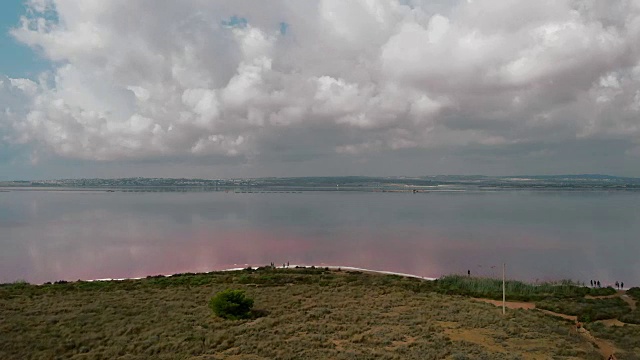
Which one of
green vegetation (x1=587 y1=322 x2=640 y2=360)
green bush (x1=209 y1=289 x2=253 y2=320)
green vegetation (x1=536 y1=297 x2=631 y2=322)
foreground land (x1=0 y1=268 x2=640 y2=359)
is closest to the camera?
foreground land (x1=0 y1=268 x2=640 y2=359)

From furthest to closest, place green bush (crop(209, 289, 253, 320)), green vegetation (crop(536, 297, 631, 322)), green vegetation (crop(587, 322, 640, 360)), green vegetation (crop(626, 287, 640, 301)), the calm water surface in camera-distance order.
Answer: the calm water surface, green vegetation (crop(626, 287, 640, 301)), green vegetation (crop(536, 297, 631, 322)), green bush (crop(209, 289, 253, 320)), green vegetation (crop(587, 322, 640, 360))

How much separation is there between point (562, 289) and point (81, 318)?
113ft

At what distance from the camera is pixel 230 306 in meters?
22.7

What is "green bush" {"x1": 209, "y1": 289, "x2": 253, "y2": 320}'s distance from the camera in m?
22.7

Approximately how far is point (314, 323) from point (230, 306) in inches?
187

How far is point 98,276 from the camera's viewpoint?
42688mm

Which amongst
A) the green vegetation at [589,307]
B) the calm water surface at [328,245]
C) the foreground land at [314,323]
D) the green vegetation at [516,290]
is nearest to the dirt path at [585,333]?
the foreground land at [314,323]

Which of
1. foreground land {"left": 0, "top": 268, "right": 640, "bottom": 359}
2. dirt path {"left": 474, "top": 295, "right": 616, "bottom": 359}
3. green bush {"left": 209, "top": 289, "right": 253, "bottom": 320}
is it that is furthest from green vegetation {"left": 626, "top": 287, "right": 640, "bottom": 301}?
A: green bush {"left": 209, "top": 289, "right": 253, "bottom": 320}

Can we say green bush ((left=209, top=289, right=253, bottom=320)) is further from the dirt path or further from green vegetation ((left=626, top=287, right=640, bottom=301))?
green vegetation ((left=626, top=287, right=640, bottom=301))

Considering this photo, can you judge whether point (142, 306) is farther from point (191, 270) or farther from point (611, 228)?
point (611, 228)

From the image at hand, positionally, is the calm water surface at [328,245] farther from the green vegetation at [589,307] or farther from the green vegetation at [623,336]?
the green vegetation at [623,336]

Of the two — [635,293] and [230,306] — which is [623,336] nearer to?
[635,293]

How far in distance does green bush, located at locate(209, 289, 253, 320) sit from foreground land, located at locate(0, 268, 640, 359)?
617 mm

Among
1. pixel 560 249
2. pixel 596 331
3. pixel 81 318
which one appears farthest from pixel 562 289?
pixel 81 318
